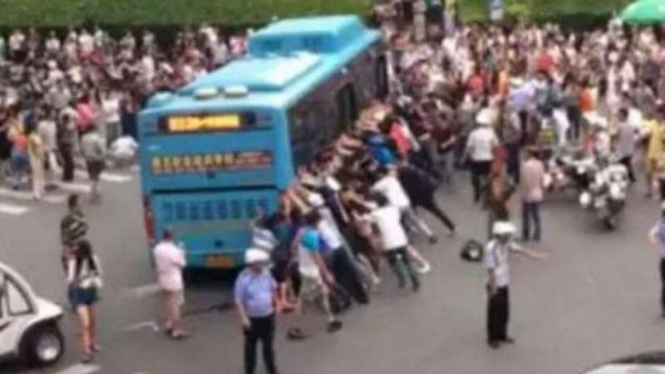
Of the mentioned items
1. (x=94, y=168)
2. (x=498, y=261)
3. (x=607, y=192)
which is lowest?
(x=607, y=192)

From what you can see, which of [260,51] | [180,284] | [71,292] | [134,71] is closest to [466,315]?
[180,284]

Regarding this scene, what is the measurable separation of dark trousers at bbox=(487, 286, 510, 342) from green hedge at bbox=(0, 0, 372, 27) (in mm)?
25642

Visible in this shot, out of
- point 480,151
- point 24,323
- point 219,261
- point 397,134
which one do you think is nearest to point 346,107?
point 397,134

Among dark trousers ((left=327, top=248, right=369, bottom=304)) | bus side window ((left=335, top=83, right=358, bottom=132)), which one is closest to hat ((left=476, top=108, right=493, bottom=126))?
bus side window ((left=335, top=83, right=358, bottom=132))

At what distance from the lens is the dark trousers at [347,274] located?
21.0 metres

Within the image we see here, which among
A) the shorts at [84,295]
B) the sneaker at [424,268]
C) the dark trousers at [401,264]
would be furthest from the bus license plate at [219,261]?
the shorts at [84,295]

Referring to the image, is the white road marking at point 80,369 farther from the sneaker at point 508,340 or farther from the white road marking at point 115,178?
the white road marking at point 115,178

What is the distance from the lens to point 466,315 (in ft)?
68.8

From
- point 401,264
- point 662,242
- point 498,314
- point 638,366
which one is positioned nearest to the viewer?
point 638,366

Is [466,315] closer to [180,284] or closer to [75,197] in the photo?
[180,284]

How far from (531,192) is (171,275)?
6.04 m

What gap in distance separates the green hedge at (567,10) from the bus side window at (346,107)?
1659 cm

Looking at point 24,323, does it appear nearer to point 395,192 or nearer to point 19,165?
point 395,192

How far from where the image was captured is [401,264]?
22.2 meters
